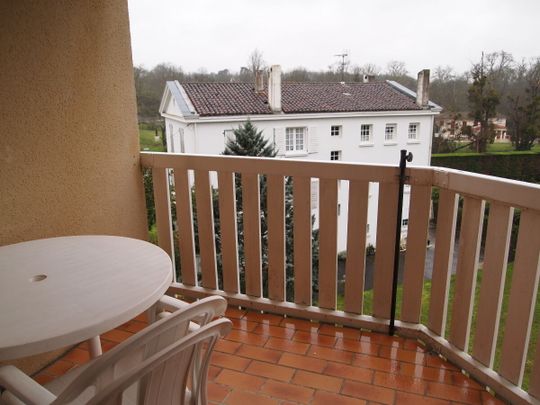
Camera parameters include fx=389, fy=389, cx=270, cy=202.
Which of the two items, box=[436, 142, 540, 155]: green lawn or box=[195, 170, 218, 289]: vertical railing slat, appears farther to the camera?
box=[195, 170, 218, 289]: vertical railing slat

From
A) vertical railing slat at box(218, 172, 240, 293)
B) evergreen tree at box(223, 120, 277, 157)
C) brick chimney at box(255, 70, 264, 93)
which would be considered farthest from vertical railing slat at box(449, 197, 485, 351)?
evergreen tree at box(223, 120, 277, 157)

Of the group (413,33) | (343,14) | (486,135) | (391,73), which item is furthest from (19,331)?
(413,33)

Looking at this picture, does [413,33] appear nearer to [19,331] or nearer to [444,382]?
[444,382]

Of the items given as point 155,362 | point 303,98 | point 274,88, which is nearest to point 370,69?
point 303,98

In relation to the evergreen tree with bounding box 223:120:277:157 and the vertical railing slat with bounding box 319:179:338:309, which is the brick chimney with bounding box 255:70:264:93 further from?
the vertical railing slat with bounding box 319:179:338:309

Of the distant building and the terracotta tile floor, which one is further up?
the distant building

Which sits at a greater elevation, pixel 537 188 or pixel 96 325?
pixel 537 188

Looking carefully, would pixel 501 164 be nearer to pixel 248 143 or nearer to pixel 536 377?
pixel 536 377

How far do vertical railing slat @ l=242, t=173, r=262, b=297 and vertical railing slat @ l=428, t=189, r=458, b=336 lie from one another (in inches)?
39.4

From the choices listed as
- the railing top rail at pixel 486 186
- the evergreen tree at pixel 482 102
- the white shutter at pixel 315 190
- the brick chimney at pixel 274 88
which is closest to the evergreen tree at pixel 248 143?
the brick chimney at pixel 274 88

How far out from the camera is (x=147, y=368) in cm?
74

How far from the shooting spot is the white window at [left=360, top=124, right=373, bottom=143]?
417 cm

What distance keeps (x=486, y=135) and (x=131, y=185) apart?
2262 millimetres

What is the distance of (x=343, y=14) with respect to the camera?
12.1 feet
